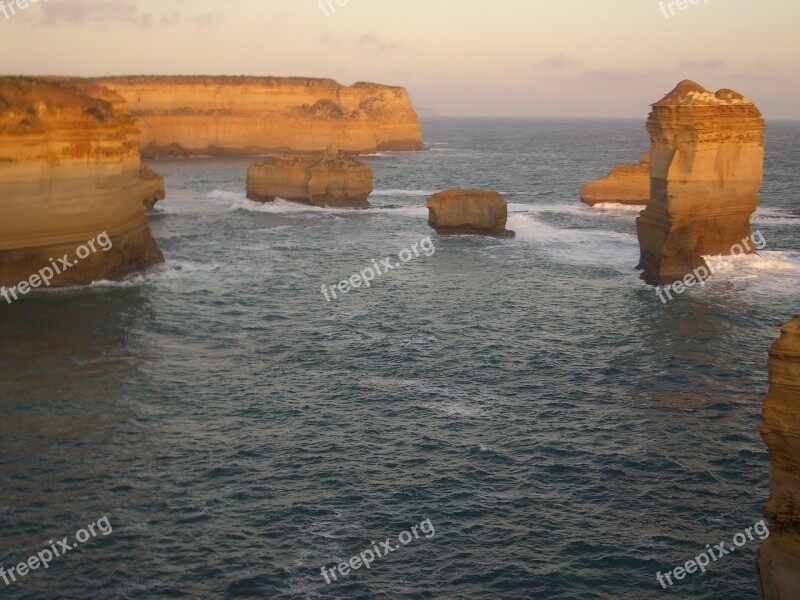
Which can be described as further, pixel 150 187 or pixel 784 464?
pixel 150 187

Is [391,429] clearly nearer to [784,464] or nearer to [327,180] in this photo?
[784,464]

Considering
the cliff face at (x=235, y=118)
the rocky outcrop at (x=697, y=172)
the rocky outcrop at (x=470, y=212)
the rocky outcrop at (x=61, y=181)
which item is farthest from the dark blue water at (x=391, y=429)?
the cliff face at (x=235, y=118)

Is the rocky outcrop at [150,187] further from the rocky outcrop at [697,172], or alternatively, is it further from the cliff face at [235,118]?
the cliff face at [235,118]

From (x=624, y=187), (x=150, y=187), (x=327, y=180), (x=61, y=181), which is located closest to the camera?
(x=61, y=181)

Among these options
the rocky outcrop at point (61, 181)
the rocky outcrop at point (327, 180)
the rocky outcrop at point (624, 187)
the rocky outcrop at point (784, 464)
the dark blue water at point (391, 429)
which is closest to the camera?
the rocky outcrop at point (784, 464)

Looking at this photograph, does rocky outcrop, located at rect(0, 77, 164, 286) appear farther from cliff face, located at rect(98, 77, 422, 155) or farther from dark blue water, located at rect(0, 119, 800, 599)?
cliff face, located at rect(98, 77, 422, 155)

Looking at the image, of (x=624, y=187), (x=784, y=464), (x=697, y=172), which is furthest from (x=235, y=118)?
(x=784, y=464)
